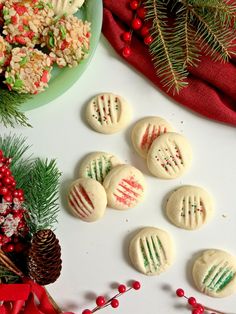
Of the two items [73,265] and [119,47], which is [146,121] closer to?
[119,47]

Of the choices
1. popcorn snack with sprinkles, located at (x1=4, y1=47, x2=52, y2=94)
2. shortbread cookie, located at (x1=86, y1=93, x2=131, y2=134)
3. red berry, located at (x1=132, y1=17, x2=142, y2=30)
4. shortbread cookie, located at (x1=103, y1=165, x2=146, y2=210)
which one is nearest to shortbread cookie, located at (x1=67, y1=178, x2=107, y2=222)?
shortbread cookie, located at (x1=103, y1=165, x2=146, y2=210)

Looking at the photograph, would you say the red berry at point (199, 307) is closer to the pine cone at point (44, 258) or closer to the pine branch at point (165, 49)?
the pine cone at point (44, 258)

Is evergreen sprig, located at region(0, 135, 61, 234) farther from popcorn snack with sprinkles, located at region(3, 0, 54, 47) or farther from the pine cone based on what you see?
popcorn snack with sprinkles, located at region(3, 0, 54, 47)

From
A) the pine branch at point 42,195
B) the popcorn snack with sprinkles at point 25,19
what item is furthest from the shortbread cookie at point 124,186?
the popcorn snack with sprinkles at point 25,19

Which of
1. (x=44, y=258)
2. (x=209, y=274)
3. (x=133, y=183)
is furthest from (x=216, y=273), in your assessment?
(x=44, y=258)

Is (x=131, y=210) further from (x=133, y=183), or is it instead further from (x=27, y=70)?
(x=27, y=70)

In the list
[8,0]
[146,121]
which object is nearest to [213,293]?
[146,121]
